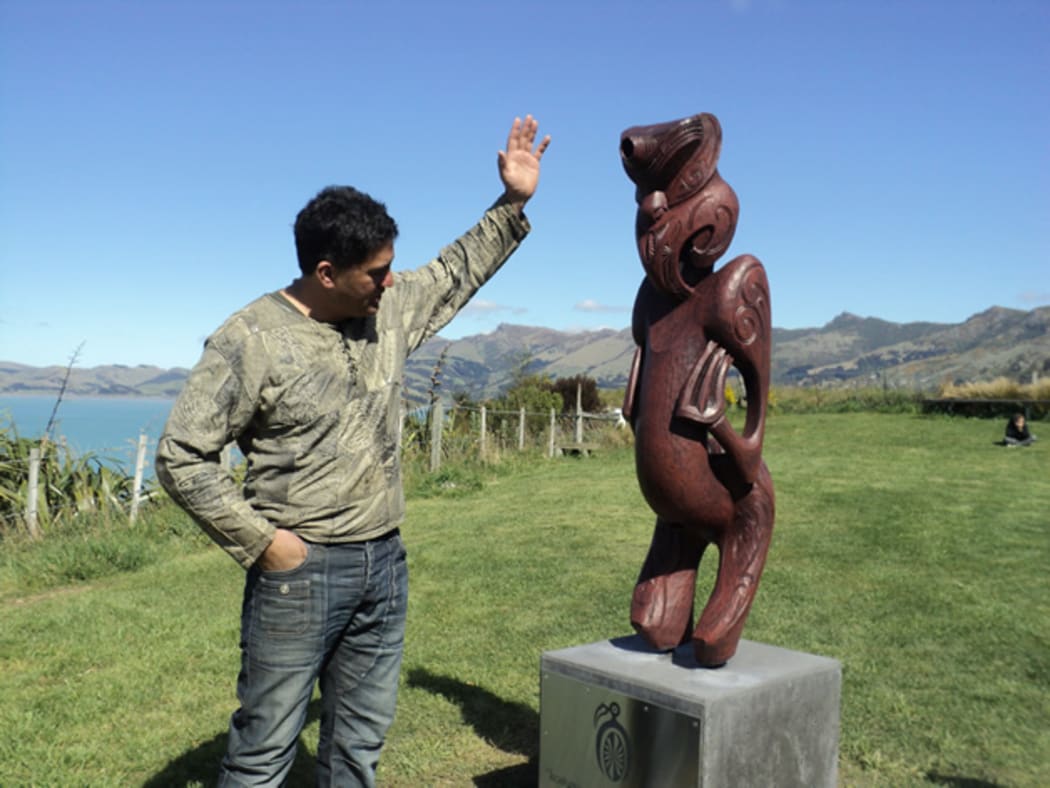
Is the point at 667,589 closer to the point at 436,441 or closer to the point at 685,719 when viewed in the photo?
the point at 685,719

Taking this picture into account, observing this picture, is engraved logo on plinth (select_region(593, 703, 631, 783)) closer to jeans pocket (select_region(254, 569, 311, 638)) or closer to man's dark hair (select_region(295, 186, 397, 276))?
jeans pocket (select_region(254, 569, 311, 638))

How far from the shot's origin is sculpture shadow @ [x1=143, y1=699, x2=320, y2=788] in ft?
13.3

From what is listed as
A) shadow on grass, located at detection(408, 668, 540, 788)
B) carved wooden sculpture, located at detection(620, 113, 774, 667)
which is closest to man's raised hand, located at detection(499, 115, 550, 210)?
carved wooden sculpture, located at detection(620, 113, 774, 667)

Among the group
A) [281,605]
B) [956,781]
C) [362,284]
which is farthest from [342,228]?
[956,781]

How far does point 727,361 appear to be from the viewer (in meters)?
3.50

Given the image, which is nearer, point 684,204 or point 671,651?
point 684,204

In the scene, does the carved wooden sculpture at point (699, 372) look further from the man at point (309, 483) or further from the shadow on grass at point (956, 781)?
the shadow on grass at point (956, 781)

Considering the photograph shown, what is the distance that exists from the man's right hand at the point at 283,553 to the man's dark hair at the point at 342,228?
801 millimetres

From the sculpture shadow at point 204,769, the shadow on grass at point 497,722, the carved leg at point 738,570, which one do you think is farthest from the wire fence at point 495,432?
the carved leg at point 738,570

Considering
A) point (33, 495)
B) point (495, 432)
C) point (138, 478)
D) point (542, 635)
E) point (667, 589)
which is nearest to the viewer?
point (667, 589)

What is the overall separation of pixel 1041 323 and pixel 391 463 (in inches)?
6938

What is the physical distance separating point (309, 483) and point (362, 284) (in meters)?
0.61

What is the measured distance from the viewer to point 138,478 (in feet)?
32.8

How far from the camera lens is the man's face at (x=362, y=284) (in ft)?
9.15
